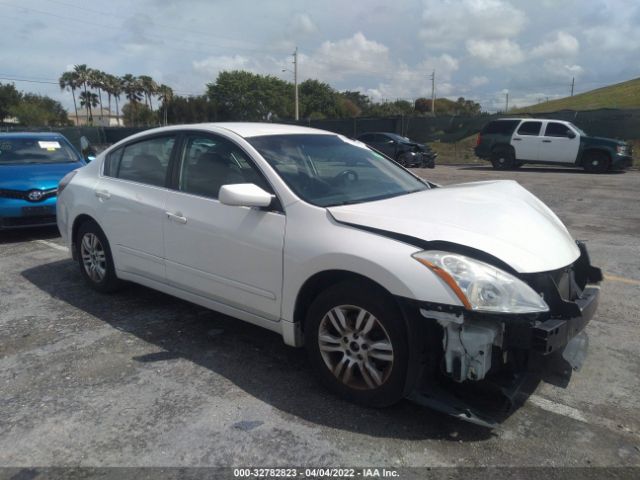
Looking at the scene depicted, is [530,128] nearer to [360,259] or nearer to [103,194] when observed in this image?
[103,194]

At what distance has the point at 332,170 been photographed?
3881mm

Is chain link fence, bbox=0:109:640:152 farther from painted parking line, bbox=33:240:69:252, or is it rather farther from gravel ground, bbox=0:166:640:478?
painted parking line, bbox=33:240:69:252

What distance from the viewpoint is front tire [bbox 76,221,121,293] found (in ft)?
15.9

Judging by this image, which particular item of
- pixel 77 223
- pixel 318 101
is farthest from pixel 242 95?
pixel 77 223

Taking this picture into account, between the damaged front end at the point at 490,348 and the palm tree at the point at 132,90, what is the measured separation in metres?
87.6

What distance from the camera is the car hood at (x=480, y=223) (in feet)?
9.30

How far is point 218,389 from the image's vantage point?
3322 mm

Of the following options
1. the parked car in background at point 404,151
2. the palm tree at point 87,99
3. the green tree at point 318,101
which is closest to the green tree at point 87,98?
the palm tree at point 87,99

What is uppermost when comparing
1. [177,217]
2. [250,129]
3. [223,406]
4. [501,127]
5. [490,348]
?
[501,127]

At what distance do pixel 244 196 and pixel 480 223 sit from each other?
1396 mm

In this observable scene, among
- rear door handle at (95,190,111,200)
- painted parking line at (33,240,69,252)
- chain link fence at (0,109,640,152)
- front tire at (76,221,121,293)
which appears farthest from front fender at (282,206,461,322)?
chain link fence at (0,109,640,152)

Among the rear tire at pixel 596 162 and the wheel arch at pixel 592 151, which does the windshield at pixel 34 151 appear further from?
the rear tire at pixel 596 162

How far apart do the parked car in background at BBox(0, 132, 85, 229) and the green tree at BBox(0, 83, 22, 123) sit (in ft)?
244

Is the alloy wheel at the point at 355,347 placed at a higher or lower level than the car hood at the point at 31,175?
lower
